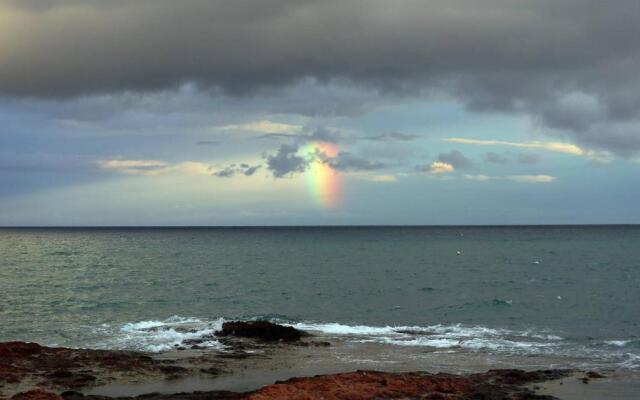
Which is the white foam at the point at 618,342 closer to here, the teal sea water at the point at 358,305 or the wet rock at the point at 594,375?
the teal sea water at the point at 358,305

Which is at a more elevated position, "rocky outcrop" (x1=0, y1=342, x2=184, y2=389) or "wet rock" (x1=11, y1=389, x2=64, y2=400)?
"wet rock" (x1=11, y1=389, x2=64, y2=400)

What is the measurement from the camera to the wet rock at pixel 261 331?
109 feet

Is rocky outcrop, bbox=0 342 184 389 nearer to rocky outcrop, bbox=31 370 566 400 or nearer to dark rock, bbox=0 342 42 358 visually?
dark rock, bbox=0 342 42 358

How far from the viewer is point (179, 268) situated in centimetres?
9012

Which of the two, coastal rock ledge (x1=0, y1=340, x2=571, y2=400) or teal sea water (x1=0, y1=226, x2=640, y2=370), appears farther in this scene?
teal sea water (x1=0, y1=226, x2=640, y2=370)

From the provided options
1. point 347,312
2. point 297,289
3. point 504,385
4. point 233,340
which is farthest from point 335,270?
point 504,385

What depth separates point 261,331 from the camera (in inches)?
1335

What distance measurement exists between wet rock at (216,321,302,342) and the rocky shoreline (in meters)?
1.15

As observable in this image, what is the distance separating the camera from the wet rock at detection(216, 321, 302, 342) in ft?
109

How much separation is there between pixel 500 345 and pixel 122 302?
3237 cm

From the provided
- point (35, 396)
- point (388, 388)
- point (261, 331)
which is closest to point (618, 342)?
point (388, 388)

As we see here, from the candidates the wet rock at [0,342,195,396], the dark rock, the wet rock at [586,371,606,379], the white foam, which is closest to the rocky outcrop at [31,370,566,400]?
the wet rock at [0,342,195,396]

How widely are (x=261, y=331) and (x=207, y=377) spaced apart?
9597 millimetres

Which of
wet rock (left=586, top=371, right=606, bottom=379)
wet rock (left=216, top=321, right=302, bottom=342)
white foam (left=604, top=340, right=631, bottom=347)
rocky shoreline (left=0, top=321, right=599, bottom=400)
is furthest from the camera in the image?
wet rock (left=216, top=321, right=302, bottom=342)
